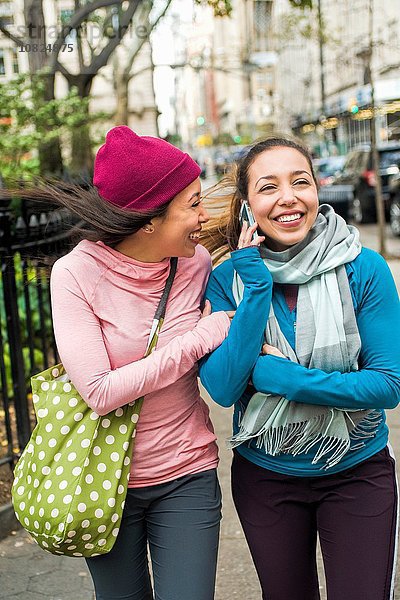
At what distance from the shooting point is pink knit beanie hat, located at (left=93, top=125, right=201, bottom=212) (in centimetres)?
226

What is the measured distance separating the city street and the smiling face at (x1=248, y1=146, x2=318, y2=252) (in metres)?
1.88

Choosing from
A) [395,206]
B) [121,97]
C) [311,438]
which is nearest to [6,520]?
[311,438]

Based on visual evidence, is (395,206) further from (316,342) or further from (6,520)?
(316,342)

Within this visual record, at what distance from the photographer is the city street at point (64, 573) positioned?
3.58 metres

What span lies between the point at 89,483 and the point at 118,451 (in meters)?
0.12

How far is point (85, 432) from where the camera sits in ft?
7.25

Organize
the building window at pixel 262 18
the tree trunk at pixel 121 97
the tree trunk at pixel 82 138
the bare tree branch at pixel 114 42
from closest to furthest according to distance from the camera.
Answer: the bare tree branch at pixel 114 42 → the tree trunk at pixel 82 138 → the tree trunk at pixel 121 97 → the building window at pixel 262 18

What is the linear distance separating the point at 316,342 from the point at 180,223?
501mm

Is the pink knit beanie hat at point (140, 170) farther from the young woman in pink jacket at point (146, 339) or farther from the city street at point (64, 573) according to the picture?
the city street at point (64, 573)

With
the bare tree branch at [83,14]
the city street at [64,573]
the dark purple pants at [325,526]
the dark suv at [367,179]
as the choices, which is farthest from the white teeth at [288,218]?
the dark suv at [367,179]

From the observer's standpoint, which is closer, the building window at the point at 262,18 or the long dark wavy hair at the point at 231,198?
the long dark wavy hair at the point at 231,198

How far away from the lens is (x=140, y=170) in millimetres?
2252

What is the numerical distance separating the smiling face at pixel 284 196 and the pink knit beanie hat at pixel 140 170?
216mm

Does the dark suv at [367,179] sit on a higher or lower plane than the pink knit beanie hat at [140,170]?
lower
